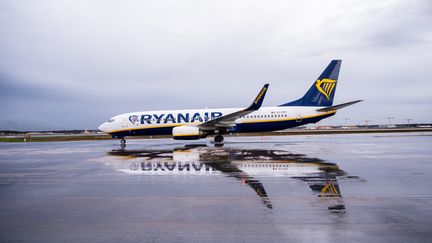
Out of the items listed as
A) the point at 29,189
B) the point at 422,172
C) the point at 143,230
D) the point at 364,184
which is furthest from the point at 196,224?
the point at 422,172

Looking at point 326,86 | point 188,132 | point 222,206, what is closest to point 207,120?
point 188,132

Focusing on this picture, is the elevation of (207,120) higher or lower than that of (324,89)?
lower

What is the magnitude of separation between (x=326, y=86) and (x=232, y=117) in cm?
983

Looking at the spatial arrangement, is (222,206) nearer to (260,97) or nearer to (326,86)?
(260,97)

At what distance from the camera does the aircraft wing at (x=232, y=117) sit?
24.2 metres

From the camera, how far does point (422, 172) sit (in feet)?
30.4

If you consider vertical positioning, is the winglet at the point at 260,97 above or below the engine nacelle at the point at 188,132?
above

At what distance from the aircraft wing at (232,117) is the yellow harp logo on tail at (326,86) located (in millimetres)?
6826

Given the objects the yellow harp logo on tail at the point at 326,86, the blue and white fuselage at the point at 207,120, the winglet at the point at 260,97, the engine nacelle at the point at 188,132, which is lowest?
the engine nacelle at the point at 188,132

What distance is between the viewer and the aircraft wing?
24219 mm

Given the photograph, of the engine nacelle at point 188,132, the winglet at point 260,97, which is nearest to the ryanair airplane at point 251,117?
the winglet at point 260,97

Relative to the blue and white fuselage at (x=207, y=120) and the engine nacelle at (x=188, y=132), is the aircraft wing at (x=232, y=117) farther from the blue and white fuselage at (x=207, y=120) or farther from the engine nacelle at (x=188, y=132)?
the engine nacelle at (x=188, y=132)

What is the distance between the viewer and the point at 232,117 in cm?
2550

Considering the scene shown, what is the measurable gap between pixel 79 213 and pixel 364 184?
21.6 feet
